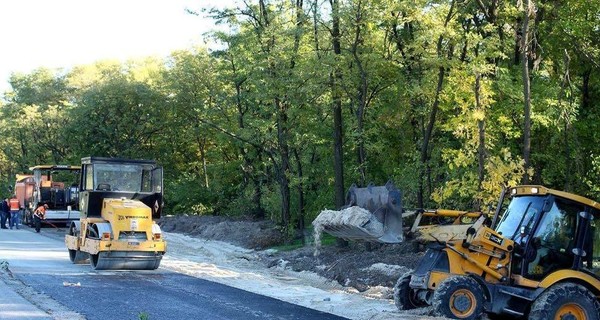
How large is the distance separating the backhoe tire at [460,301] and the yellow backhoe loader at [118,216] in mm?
9923

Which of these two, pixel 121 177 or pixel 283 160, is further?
pixel 283 160

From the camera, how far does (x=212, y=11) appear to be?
30391 millimetres

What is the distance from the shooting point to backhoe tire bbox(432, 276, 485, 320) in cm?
1143

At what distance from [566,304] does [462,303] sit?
4.92 ft

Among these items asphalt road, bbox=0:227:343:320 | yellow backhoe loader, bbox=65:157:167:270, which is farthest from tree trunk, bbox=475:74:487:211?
yellow backhoe loader, bbox=65:157:167:270

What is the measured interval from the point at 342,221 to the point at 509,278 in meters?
4.03

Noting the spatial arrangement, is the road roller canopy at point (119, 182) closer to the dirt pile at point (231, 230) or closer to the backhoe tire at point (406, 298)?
the dirt pile at point (231, 230)

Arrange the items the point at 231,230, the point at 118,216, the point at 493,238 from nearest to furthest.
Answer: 1. the point at 493,238
2. the point at 118,216
3. the point at 231,230

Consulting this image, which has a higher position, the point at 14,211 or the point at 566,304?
the point at 566,304

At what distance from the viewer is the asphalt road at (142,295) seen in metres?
12.8

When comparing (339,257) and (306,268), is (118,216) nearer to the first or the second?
(306,268)

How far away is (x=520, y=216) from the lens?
11.9 meters

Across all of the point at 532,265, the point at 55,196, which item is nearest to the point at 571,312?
the point at 532,265

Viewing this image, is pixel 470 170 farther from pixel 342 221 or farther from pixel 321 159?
pixel 321 159
